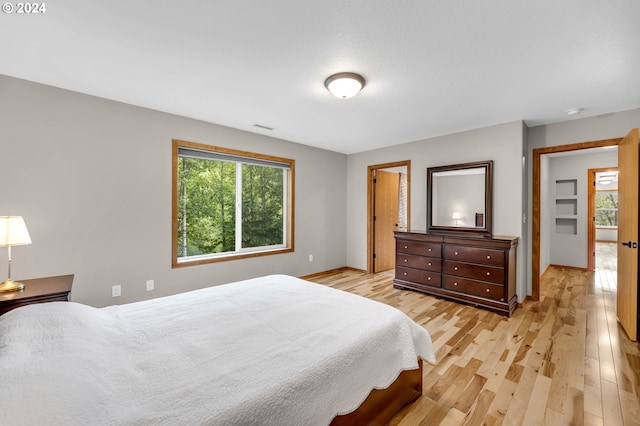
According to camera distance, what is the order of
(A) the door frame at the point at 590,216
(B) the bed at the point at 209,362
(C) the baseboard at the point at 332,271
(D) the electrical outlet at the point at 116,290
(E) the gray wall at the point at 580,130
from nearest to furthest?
(B) the bed at the point at 209,362
(D) the electrical outlet at the point at 116,290
(E) the gray wall at the point at 580,130
(C) the baseboard at the point at 332,271
(A) the door frame at the point at 590,216

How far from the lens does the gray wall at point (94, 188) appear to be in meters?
2.42

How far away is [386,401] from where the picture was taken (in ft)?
5.15

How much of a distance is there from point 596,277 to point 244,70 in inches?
259

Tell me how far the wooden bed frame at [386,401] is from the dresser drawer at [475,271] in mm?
2036

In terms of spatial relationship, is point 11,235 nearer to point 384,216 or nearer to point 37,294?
point 37,294

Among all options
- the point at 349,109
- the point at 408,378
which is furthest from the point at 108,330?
the point at 349,109

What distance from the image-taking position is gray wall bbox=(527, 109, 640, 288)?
9.96ft

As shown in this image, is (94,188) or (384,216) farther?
(384,216)

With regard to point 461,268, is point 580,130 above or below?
above

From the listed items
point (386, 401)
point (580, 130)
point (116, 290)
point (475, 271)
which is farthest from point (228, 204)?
point (580, 130)

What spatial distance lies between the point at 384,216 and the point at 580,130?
3.06 metres

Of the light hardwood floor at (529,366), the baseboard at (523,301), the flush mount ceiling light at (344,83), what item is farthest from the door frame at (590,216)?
the flush mount ceiling light at (344,83)

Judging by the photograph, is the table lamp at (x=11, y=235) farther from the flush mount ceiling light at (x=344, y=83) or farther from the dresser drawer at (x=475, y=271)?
the dresser drawer at (x=475, y=271)

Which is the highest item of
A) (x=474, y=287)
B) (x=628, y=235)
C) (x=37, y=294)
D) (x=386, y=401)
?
(x=628, y=235)
